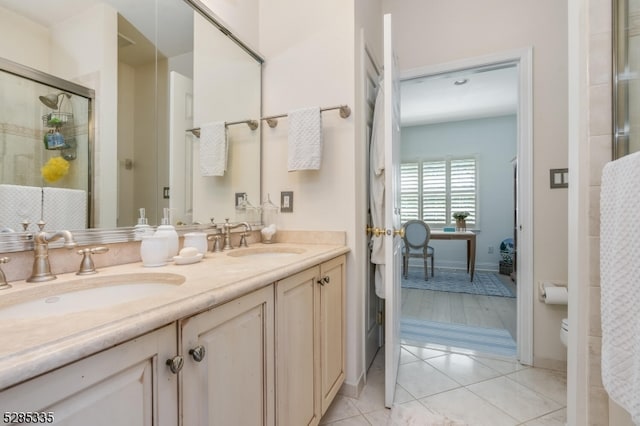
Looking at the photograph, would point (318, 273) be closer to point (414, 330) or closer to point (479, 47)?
point (414, 330)

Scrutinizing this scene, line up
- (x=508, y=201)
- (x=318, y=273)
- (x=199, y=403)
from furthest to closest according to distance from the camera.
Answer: (x=508, y=201) → (x=318, y=273) → (x=199, y=403)

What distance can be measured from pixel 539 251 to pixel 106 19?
2.59m

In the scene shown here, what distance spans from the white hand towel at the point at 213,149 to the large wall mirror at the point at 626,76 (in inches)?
66.9

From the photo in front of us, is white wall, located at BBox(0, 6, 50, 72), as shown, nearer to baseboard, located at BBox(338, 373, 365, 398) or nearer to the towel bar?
the towel bar

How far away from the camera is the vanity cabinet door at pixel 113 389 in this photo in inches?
15.9

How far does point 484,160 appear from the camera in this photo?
193 inches

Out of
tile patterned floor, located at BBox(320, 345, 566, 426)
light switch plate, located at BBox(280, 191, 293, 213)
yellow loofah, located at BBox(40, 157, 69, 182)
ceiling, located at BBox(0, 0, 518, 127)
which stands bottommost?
tile patterned floor, located at BBox(320, 345, 566, 426)

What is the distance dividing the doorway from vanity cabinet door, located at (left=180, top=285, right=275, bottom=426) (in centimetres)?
185

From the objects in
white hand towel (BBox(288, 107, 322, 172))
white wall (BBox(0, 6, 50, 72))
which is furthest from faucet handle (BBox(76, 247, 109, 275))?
white hand towel (BBox(288, 107, 322, 172))

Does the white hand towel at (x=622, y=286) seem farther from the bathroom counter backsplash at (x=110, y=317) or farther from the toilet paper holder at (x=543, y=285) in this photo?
the toilet paper holder at (x=543, y=285)

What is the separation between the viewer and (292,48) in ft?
5.92

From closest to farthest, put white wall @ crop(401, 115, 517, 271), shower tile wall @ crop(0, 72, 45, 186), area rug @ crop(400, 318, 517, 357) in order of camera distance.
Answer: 1. shower tile wall @ crop(0, 72, 45, 186)
2. area rug @ crop(400, 318, 517, 357)
3. white wall @ crop(401, 115, 517, 271)

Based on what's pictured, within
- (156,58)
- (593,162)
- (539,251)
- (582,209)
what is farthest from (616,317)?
(156,58)

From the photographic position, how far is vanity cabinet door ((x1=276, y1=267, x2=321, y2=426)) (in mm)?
977
